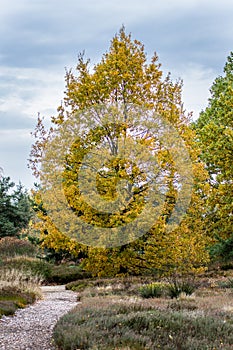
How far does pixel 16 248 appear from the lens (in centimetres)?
2650

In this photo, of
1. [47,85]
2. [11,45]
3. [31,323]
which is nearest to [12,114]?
[47,85]

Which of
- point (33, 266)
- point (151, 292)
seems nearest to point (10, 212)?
point (33, 266)

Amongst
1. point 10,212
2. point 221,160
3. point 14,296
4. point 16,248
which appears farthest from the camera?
point 10,212

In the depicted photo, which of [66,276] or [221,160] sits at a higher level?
[221,160]

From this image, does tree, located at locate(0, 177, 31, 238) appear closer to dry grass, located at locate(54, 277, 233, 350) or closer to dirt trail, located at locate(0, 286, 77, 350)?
dirt trail, located at locate(0, 286, 77, 350)

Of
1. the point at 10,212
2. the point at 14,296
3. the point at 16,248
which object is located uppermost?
the point at 10,212

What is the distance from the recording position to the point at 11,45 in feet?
36.1

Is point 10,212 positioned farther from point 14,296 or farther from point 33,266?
point 14,296

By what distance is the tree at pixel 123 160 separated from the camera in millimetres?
12555

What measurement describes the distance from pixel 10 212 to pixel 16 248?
6952 millimetres

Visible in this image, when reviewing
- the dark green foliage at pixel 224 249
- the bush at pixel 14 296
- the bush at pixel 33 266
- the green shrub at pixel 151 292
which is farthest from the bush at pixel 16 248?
the green shrub at pixel 151 292

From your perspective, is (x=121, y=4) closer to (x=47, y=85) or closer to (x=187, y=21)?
(x=187, y=21)

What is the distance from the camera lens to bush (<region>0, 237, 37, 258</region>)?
2594 cm

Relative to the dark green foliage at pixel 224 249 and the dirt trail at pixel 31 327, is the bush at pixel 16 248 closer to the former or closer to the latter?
the dark green foliage at pixel 224 249
